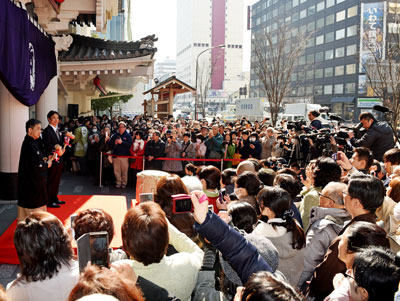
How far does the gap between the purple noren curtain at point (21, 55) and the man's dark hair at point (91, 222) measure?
3.92m

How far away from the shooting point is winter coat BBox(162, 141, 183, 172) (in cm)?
1003

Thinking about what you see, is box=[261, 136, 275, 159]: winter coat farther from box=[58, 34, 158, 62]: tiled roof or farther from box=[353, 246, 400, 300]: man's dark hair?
box=[353, 246, 400, 300]: man's dark hair

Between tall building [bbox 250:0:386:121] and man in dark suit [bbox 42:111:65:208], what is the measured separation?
44.6 metres

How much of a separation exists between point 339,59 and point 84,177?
5177 cm

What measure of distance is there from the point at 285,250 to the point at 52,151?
4.98m

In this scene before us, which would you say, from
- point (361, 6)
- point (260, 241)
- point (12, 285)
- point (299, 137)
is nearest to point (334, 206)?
point (260, 241)

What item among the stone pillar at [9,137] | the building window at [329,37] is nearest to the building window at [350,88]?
the building window at [329,37]

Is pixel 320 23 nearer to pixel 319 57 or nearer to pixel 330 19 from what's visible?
pixel 330 19

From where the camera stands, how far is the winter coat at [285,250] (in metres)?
2.87

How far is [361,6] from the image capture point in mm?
48938

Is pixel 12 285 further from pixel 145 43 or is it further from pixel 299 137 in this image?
pixel 145 43

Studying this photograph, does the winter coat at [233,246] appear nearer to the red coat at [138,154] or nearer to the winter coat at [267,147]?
the red coat at [138,154]

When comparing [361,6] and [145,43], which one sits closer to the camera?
[145,43]

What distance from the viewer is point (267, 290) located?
1523 millimetres
